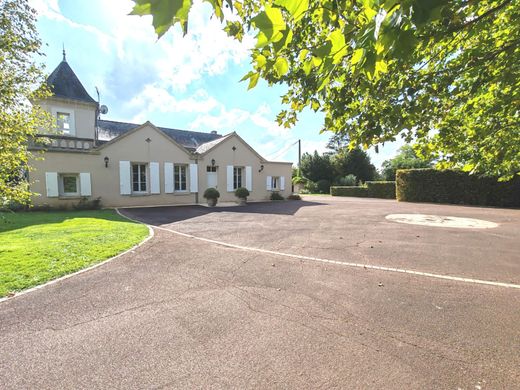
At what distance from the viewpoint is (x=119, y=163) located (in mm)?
15023

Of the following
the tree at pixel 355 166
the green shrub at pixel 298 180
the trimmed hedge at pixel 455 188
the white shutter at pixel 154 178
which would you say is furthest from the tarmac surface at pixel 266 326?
the tree at pixel 355 166

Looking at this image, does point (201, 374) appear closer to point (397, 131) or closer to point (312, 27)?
point (397, 131)

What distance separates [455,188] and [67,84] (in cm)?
2630

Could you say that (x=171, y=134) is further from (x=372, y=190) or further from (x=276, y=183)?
(x=372, y=190)

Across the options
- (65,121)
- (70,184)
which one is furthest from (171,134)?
(70,184)

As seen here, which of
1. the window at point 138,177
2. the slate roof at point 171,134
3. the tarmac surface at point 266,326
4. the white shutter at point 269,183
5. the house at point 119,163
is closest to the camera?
the tarmac surface at point 266,326

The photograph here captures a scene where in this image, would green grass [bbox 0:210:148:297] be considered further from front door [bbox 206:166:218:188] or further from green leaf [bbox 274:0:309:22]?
front door [bbox 206:166:218:188]

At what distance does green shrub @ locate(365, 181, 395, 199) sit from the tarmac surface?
2065 cm

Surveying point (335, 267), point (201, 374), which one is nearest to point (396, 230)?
point (335, 267)

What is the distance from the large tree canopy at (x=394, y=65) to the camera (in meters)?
1.17

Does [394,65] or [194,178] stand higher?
[394,65]

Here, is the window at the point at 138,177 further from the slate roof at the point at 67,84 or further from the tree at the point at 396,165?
the tree at the point at 396,165

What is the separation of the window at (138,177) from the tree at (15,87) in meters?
10.3

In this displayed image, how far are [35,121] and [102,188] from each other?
9762mm
